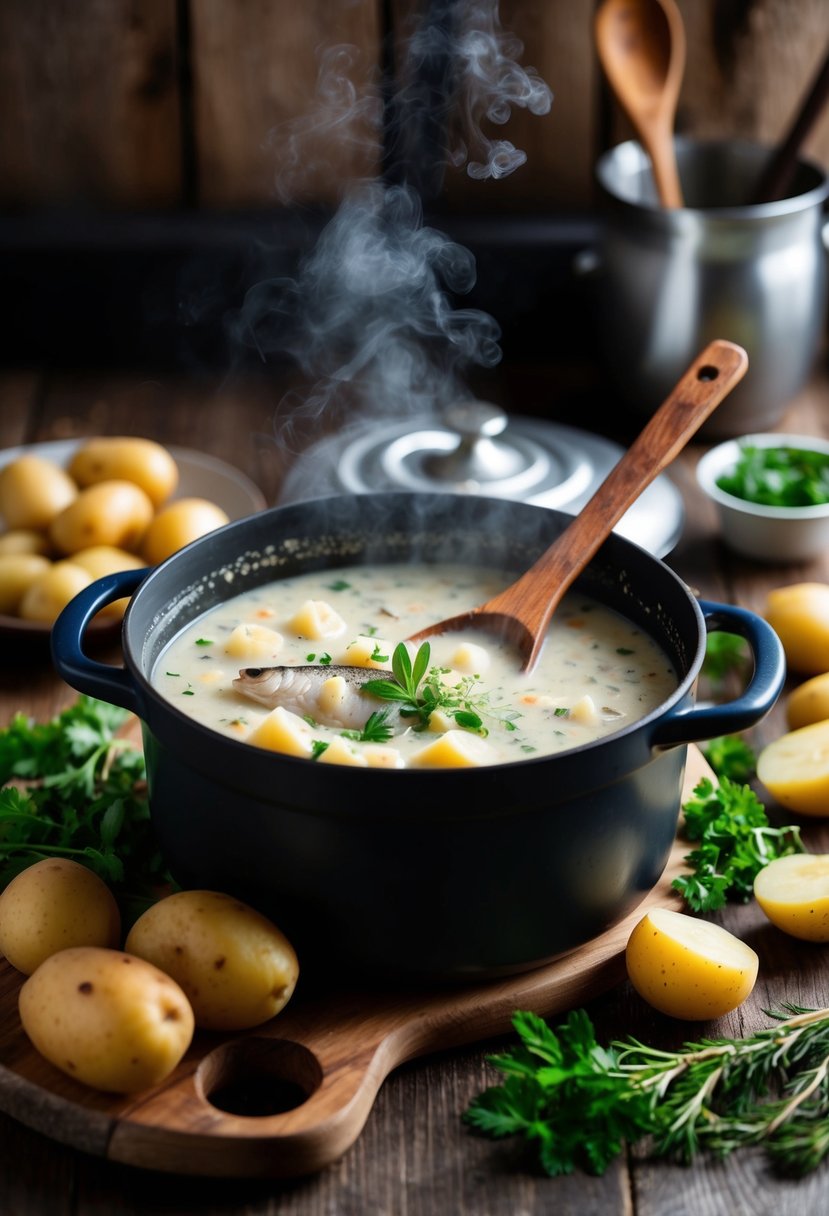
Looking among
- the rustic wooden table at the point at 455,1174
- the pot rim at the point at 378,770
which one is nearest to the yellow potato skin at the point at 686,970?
the rustic wooden table at the point at 455,1174

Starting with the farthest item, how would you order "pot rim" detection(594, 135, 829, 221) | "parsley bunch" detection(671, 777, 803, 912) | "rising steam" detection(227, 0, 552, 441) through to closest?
1. "rising steam" detection(227, 0, 552, 441)
2. "pot rim" detection(594, 135, 829, 221)
3. "parsley bunch" detection(671, 777, 803, 912)

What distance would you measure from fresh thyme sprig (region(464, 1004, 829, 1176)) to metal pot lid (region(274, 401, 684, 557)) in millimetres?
1213

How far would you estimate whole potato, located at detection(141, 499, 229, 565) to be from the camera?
2496 millimetres

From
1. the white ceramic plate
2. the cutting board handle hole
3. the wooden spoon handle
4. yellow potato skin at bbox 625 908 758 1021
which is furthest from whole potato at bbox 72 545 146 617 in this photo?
yellow potato skin at bbox 625 908 758 1021

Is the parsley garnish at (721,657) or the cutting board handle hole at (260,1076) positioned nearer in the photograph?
the cutting board handle hole at (260,1076)

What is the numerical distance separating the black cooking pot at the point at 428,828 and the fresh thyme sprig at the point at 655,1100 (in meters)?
0.12

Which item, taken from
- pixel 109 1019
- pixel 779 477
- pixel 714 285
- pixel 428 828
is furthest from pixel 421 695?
pixel 714 285

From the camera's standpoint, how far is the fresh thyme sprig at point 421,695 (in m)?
1.73

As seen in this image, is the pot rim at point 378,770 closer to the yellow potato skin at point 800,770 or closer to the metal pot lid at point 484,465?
the yellow potato skin at point 800,770

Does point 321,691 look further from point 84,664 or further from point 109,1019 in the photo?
point 109,1019

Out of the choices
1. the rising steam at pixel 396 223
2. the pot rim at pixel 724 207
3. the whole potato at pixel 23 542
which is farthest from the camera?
the rising steam at pixel 396 223

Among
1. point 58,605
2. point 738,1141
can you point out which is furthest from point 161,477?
point 738,1141

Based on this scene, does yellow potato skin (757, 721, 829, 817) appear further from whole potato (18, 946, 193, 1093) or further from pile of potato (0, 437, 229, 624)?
pile of potato (0, 437, 229, 624)

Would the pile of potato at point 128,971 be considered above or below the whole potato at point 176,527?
above
